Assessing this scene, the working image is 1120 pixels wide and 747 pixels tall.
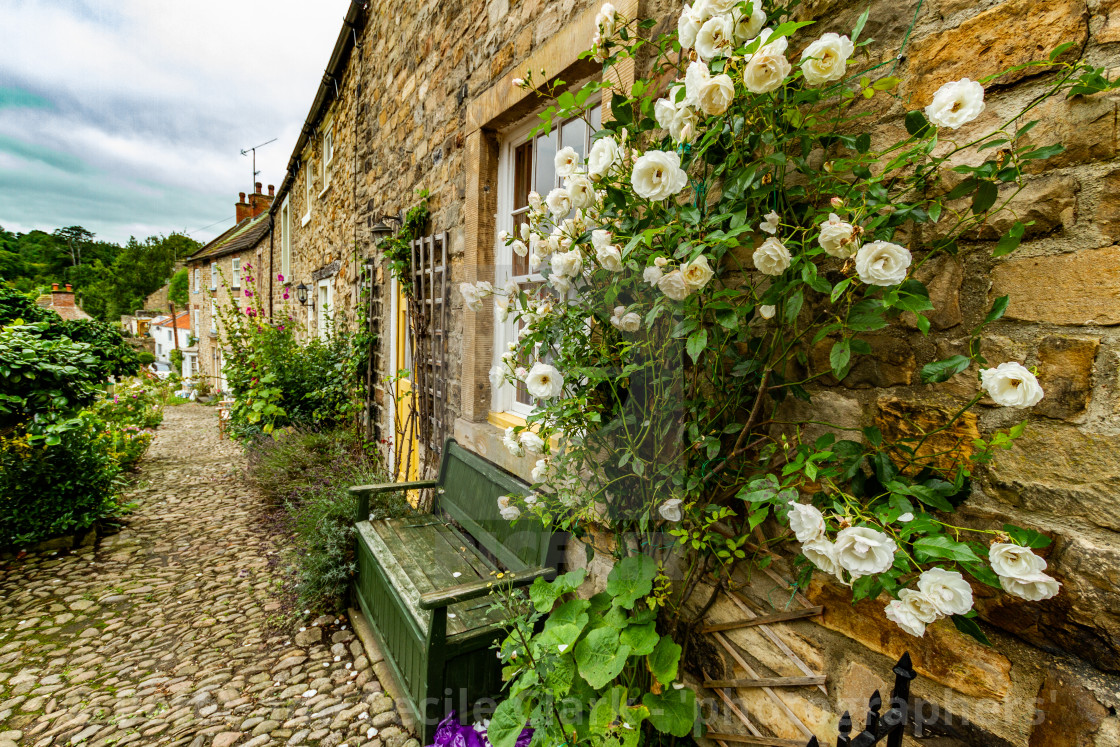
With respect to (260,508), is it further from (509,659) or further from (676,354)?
(676,354)

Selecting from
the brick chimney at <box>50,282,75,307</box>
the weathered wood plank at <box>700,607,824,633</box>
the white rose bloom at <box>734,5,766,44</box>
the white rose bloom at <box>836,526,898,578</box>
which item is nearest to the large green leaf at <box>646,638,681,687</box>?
the weathered wood plank at <box>700,607,824,633</box>

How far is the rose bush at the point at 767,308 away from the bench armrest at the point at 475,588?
1.51 ft

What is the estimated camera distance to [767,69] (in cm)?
114

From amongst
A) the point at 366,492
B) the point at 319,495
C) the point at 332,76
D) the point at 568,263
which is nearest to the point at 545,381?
the point at 568,263

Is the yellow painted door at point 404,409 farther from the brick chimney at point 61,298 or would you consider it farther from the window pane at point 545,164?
the brick chimney at point 61,298

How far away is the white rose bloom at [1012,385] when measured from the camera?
0.92 meters

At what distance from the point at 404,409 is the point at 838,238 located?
15.4 ft

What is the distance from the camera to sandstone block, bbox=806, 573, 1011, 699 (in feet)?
3.53

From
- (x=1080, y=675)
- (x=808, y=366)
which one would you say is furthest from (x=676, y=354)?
(x=1080, y=675)

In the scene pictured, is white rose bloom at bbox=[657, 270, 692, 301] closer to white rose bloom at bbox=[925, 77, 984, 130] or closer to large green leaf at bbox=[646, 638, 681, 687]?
white rose bloom at bbox=[925, 77, 984, 130]

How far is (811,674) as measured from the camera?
4.65 feet

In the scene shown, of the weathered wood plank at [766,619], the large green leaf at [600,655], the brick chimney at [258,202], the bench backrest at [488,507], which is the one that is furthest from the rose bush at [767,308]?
the brick chimney at [258,202]

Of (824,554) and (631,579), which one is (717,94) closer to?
(824,554)

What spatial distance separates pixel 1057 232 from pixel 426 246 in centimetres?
393
